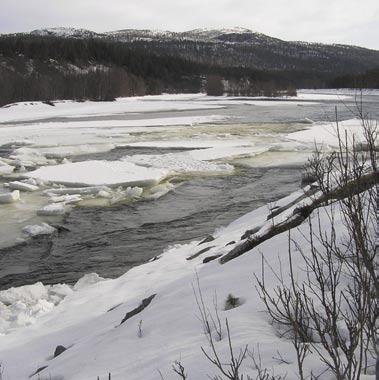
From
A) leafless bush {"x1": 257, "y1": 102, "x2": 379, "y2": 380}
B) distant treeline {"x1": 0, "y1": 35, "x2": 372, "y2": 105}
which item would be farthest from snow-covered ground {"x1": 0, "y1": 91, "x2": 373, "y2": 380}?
distant treeline {"x1": 0, "y1": 35, "x2": 372, "y2": 105}

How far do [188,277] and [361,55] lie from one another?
19392cm

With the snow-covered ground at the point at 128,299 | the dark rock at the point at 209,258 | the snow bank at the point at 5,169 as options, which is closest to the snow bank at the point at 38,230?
the snow-covered ground at the point at 128,299

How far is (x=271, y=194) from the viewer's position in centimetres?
1212

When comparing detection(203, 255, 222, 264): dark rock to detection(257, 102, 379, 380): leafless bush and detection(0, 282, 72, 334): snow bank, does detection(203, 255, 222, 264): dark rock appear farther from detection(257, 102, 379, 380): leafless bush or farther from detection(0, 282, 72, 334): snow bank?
detection(257, 102, 379, 380): leafless bush

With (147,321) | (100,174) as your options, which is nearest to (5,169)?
(100,174)

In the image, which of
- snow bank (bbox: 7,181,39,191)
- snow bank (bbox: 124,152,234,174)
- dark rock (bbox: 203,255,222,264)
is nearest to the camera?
dark rock (bbox: 203,255,222,264)

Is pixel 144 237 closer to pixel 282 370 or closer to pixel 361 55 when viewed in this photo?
Answer: pixel 282 370

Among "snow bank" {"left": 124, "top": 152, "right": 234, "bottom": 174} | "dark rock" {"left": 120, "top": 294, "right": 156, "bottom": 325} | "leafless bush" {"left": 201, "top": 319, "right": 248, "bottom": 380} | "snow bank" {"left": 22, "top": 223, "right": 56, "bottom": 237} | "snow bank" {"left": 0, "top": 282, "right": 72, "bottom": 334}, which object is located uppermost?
"leafless bush" {"left": 201, "top": 319, "right": 248, "bottom": 380}

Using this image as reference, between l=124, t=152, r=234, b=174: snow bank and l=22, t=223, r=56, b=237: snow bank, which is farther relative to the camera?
l=124, t=152, r=234, b=174: snow bank

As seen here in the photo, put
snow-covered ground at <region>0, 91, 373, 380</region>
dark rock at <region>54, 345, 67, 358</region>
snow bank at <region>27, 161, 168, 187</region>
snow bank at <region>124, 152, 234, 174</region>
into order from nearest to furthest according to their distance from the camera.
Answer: snow-covered ground at <region>0, 91, 373, 380</region>
dark rock at <region>54, 345, 67, 358</region>
snow bank at <region>27, 161, 168, 187</region>
snow bank at <region>124, 152, 234, 174</region>

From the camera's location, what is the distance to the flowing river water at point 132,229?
7730 millimetres

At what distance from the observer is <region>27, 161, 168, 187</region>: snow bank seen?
13.0 meters

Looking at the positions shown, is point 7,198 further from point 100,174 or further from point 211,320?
point 211,320

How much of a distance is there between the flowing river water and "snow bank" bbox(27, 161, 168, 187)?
3.22ft
